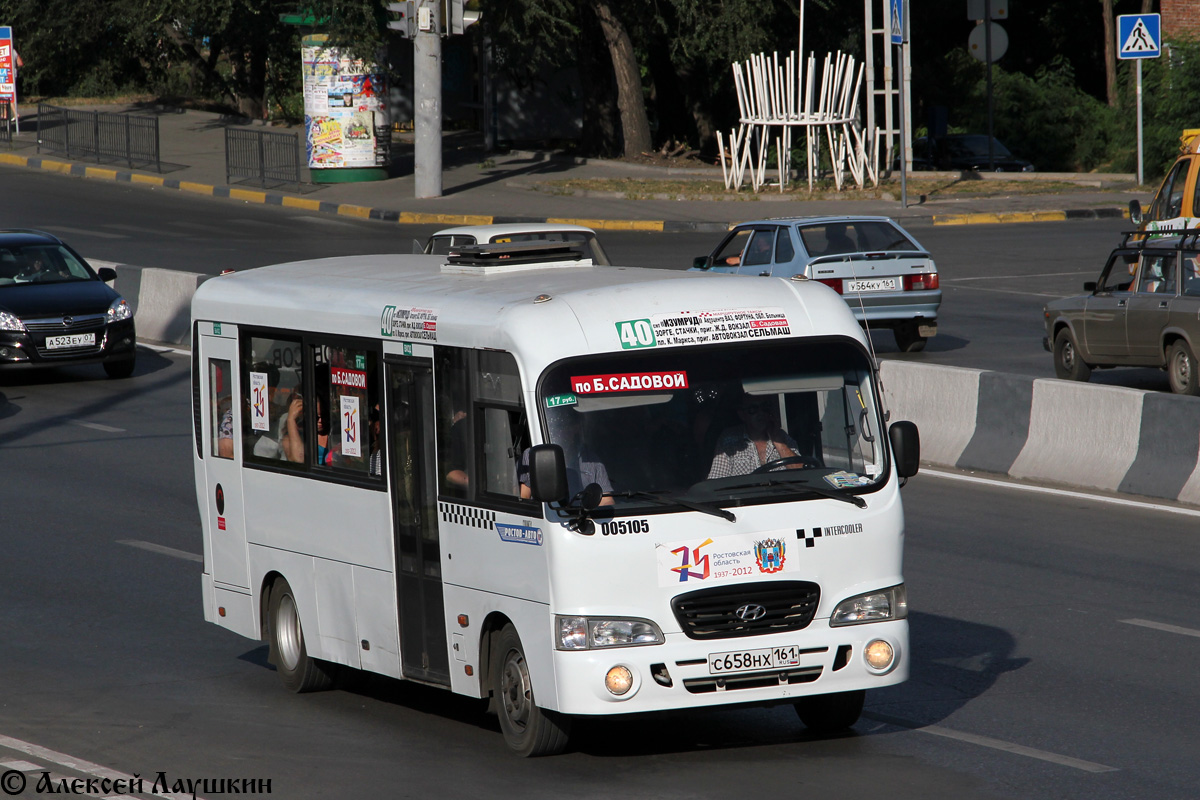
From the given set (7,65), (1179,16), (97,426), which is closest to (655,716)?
(97,426)

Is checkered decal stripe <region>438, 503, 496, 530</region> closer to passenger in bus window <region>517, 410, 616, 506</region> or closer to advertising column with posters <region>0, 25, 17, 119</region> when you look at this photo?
passenger in bus window <region>517, 410, 616, 506</region>

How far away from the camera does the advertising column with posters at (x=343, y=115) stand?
126ft

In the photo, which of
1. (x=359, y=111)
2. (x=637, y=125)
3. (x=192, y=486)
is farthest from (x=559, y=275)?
(x=637, y=125)

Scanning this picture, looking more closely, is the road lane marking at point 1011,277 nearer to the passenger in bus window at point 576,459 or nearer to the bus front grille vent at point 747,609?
the bus front grille vent at point 747,609

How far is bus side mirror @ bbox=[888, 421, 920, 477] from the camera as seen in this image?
7.75 metres

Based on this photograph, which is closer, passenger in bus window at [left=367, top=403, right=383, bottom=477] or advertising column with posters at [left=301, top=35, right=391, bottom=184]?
passenger in bus window at [left=367, top=403, right=383, bottom=477]

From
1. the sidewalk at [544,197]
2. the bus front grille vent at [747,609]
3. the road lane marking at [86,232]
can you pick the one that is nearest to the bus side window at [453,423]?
the bus front grille vent at [747,609]

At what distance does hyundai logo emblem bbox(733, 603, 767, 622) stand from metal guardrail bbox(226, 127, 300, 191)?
110ft

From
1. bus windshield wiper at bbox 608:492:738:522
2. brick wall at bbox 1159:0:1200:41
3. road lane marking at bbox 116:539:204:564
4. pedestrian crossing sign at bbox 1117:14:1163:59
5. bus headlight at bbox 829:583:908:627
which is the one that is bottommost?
road lane marking at bbox 116:539:204:564

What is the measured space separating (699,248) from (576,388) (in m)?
22.4

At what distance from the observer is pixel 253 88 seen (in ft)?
170

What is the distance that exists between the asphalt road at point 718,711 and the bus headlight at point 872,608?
0.61 metres

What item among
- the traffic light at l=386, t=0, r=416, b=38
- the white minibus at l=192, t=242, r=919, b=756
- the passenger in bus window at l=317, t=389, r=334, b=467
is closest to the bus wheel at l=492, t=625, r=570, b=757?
the white minibus at l=192, t=242, r=919, b=756

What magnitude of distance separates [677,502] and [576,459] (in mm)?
465
